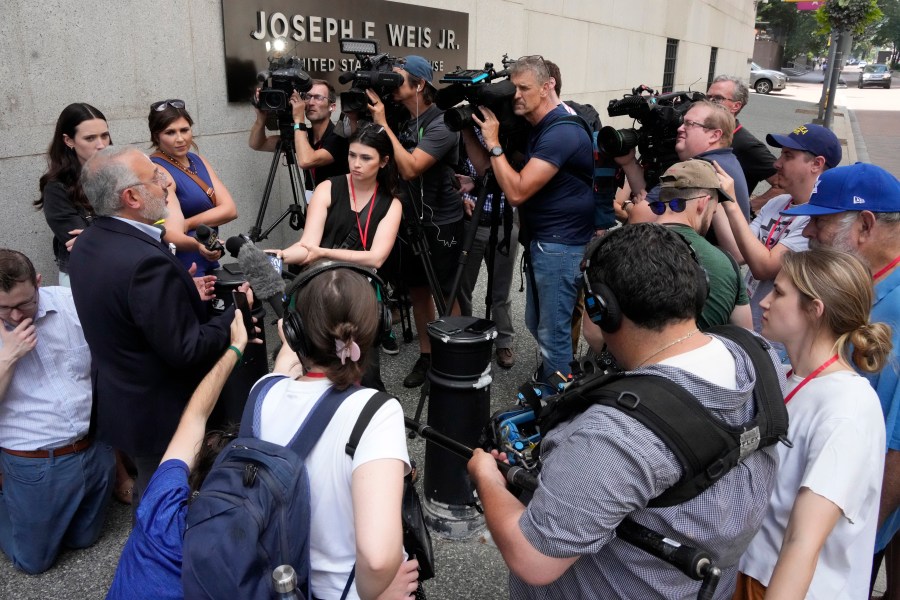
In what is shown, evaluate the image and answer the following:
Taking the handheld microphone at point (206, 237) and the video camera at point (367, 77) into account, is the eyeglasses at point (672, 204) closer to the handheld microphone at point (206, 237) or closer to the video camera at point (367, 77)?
the handheld microphone at point (206, 237)

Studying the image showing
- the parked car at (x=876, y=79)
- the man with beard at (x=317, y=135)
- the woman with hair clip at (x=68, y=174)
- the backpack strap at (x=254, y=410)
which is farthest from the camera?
the parked car at (x=876, y=79)

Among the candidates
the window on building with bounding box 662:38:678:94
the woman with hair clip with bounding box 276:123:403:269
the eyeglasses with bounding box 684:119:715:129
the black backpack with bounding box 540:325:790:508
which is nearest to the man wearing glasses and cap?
the woman with hair clip with bounding box 276:123:403:269

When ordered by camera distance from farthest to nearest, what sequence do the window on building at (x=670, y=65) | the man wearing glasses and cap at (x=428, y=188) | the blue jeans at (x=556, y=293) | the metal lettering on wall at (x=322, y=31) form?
the window on building at (x=670, y=65) < the metal lettering on wall at (x=322, y=31) < the man wearing glasses and cap at (x=428, y=188) < the blue jeans at (x=556, y=293)

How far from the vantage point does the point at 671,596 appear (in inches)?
53.9

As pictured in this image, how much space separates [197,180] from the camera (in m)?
3.80

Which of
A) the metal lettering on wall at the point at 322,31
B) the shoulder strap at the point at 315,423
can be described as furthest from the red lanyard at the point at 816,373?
the metal lettering on wall at the point at 322,31

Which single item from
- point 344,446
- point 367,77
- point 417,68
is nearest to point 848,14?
point 417,68

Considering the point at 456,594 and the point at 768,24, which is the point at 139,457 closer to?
the point at 456,594

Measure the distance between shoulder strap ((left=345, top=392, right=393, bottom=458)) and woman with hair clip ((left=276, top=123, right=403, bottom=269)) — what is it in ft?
6.49

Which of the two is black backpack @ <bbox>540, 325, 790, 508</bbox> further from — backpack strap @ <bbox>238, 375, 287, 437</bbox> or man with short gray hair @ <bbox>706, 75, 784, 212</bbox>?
man with short gray hair @ <bbox>706, 75, 784, 212</bbox>

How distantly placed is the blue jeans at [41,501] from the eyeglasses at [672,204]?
8.20ft

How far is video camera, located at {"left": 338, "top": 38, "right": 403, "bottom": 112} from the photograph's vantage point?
12.8ft

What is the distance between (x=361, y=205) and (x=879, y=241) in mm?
2353

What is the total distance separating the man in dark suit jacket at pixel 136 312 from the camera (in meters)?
2.18
